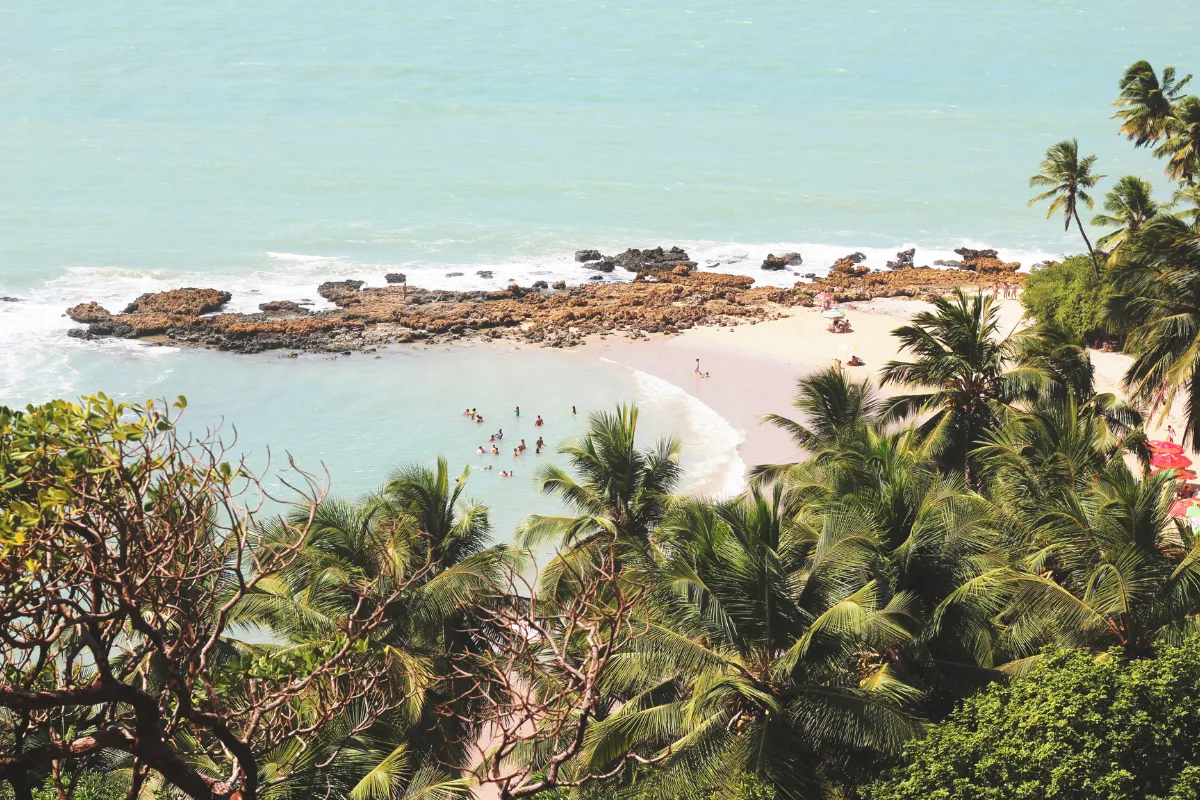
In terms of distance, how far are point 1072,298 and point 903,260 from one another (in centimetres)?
2169

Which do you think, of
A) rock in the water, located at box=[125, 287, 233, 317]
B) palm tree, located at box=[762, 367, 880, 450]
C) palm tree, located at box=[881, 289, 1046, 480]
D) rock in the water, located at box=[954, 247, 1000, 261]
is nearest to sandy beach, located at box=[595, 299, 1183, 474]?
rock in the water, located at box=[954, 247, 1000, 261]

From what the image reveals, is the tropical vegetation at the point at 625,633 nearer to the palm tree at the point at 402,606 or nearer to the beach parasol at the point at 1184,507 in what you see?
the palm tree at the point at 402,606

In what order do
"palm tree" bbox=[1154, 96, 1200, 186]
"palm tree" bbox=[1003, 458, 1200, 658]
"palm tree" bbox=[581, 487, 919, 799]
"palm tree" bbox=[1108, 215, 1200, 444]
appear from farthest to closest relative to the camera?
"palm tree" bbox=[1154, 96, 1200, 186] < "palm tree" bbox=[1108, 215, 1200, 444] < "palm tree" bbox=[1003, 458, 1200, 658] < "palm tree" bbox=[581, 487, 919, 799]

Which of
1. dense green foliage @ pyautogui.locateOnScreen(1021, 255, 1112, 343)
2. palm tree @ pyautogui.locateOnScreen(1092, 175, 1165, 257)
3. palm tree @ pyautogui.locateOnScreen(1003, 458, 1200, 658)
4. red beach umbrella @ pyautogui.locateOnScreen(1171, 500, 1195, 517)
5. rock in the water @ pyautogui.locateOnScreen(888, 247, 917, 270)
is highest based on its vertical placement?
palm tree @ pyautogui.locateOnScreen(1092, 175, 1165, 257)

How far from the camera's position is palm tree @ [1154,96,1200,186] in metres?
29.1

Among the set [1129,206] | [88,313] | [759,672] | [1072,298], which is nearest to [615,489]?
[759,672]

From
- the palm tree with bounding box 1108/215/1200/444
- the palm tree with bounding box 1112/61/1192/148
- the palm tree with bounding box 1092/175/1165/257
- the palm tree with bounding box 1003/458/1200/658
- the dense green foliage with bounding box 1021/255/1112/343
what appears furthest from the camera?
the dense green foliage with bounding box 1021/255/1112/343

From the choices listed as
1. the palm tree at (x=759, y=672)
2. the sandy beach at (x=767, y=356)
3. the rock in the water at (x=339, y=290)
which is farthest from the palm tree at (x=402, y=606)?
the rock in the water at (x=339, y=290)

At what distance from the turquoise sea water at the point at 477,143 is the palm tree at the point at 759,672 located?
889 inches

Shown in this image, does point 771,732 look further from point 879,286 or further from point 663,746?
point 879,286

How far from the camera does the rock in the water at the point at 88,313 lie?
45875mm

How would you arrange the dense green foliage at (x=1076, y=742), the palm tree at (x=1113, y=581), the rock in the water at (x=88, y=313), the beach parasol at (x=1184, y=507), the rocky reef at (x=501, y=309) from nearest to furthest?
the dense green foliage at (x=1076, y=742) < the palm tree at (x=1113, y=581) < the beach parasol at (x=1184, y=507) < the rocky reef at (x=501, y=309) < the rock in the water at (x=88, y=313)

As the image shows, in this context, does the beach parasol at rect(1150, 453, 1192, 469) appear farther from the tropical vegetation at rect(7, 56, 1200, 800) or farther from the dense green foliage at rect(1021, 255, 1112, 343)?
the dense green foliage at rect(1021, 255, 1112, 343)

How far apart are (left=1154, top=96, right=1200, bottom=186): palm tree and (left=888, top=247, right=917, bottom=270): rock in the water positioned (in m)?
22.9
